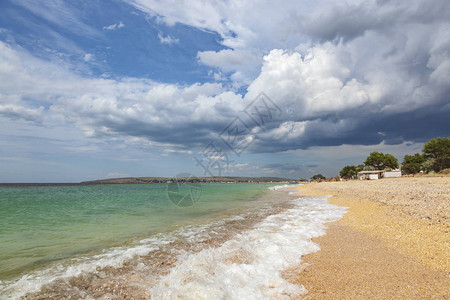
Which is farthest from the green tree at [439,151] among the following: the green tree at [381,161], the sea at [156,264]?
A: the sea at [156,264]

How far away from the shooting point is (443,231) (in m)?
6.67

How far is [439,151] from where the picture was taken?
54875mm

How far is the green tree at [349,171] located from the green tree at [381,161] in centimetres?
1444

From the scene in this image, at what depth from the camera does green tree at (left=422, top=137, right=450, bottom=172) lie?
173 feet

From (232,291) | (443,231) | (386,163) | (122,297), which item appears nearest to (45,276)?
(122,297)

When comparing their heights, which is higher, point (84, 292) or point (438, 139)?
point (438, 139)

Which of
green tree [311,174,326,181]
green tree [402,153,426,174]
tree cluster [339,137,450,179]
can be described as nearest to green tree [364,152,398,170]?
tree cluster [339,137,450,179]

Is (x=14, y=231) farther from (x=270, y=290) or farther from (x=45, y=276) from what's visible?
(x=270, y=290)

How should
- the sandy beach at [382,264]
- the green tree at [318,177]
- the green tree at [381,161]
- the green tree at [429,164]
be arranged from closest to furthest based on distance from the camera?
1. the sandy beach at [382,264]
2. the green tree at [429,164]
3. the green tree at [381,161]
4. the green tree at [318,177]

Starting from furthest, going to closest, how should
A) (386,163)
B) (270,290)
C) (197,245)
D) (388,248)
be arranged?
(386,163) → (197,245) → (388,248) → (270,290)

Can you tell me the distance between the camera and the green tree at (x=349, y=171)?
94.3 m

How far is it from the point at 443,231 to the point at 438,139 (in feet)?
219

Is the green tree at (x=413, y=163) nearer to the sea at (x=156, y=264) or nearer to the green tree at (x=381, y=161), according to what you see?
the green tree at (x=381, y=161)

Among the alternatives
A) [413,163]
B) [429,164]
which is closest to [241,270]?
[429,164]
